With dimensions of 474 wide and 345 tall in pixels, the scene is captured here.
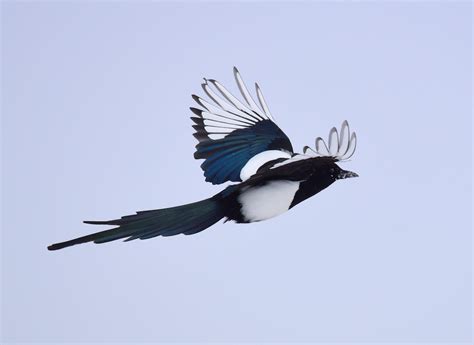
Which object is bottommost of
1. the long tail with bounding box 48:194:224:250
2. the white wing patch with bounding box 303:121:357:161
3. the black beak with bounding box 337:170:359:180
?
the long tail with bounding box 48:194:224:250

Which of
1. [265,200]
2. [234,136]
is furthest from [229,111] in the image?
[265,200]

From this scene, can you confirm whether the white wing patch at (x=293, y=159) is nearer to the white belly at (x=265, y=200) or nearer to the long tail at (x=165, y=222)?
the white belly at (x=265, y=200)

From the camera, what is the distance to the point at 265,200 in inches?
142

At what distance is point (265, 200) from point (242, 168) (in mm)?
494

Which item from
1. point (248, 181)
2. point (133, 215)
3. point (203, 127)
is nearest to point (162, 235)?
point (133, 215)

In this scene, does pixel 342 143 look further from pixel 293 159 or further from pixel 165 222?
pixel 165 222

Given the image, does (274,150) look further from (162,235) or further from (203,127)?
(162,235)

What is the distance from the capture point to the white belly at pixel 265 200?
3.59 m

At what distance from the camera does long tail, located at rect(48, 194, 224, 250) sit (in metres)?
3.33

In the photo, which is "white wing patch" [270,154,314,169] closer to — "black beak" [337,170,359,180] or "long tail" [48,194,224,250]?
"black beak" [337,170,359,180]

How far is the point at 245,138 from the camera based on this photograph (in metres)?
4.17

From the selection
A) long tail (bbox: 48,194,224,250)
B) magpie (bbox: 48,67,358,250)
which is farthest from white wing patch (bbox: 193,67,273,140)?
long tail (bbox: 48,194,224,250)

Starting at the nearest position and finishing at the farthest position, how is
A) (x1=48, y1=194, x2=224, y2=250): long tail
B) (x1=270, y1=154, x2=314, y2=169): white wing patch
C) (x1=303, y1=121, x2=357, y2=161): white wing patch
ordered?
1. (x1=48, y1=194, x2=224, y2=250): long tail
2. (x1=303, y1=121, x2=357, y2=161): white wing patch
3. (x1=270, y1=154, x2=314, y2=169): white wing patch

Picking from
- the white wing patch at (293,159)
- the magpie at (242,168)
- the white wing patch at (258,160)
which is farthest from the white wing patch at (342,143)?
the white wing patch at (258,160)
